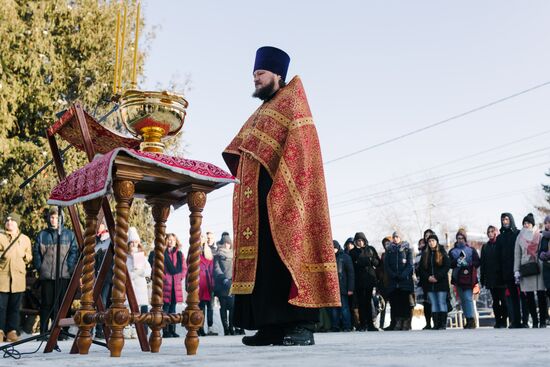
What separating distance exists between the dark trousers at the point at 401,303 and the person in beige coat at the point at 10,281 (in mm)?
5945

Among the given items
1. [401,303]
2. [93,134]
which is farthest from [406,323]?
[93,134]

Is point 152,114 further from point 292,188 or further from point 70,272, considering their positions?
point 70,272

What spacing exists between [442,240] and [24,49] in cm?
3782

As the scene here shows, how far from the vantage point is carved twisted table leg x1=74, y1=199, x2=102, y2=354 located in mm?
4031

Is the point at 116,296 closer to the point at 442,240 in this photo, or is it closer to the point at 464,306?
the point at 464,306

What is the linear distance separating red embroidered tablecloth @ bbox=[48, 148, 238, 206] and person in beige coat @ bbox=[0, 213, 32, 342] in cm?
552

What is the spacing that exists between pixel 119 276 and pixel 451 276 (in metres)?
8.82

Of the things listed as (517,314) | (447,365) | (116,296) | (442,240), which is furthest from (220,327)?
(442,240)

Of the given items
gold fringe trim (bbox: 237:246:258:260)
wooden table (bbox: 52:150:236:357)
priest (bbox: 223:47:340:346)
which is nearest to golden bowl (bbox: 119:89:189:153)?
wooden table (bbox: 52:150:236:357)

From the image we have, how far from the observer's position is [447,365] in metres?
2.88

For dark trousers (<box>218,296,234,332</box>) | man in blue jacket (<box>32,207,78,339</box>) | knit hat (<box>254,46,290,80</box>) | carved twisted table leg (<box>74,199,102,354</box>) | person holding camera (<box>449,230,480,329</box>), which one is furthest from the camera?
dark trousers (<box>218,296,234,332</box>)

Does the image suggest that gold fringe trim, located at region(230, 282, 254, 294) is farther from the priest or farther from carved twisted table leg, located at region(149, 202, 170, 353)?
carved twisted table leg, located at region(149, 202, 170, 353)

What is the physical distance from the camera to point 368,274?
1197 centimetres

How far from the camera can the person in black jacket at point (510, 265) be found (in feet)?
33.3
